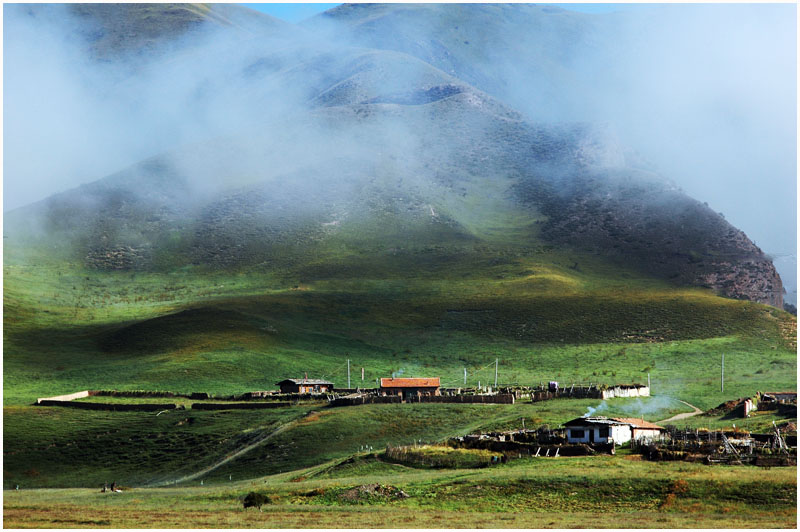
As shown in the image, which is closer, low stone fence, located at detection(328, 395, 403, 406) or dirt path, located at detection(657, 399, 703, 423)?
dirt path, located at detection(657, 399, 703, 423)

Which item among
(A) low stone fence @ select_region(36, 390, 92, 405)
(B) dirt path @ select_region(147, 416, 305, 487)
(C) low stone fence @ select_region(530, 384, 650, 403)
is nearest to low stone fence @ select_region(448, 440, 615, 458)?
(B) dirt path @ select_region(147, 416, 305, 487)

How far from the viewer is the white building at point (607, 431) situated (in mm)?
55344

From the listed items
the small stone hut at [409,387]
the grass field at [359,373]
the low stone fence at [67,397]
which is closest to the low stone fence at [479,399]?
the grass field at [359,373]

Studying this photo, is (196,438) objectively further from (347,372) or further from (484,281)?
(484,281)

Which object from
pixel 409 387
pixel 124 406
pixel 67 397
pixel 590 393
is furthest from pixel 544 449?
pixel 67 397

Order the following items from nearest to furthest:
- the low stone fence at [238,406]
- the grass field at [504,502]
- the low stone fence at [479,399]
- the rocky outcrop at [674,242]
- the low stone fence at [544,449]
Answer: the grass field at [504,502], the low stone fence at [544,449], the low stone fence at [479,399], the low stone fence at [238,406], the rocky outcrop at [674,242]

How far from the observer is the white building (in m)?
55.3

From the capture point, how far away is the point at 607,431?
2180 inches

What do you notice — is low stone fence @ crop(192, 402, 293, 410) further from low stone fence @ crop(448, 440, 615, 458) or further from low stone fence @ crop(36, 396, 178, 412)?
low stone fence @ crop(448, 440, 615, 458)

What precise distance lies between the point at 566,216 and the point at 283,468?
140068mm

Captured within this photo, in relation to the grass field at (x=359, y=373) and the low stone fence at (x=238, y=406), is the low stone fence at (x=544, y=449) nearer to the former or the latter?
the grass field at (x=359, y=373)

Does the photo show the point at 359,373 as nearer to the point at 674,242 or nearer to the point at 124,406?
the point at 124,406

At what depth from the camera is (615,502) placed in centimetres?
4294

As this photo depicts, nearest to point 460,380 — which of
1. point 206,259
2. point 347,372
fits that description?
point 347,372
